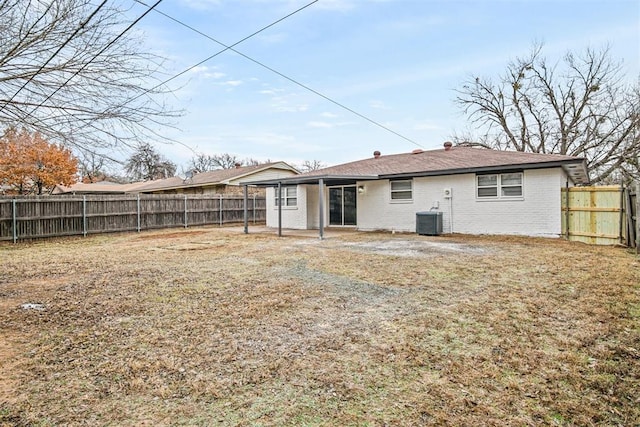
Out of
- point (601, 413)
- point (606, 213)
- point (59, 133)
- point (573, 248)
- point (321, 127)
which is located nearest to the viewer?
point (601, 413)

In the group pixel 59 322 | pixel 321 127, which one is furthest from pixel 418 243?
pixel 321 127

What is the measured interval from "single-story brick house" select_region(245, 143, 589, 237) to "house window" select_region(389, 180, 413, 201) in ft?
0.04

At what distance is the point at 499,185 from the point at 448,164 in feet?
6.11

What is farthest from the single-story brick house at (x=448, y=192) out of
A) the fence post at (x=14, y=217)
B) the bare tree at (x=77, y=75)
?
the fence post at (x=14, y=217)

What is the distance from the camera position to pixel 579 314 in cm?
400

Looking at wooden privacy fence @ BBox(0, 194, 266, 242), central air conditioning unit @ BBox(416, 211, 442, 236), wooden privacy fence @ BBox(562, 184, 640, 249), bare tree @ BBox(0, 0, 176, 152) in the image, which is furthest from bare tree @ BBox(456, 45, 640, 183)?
bare tree @ BBox(0, 0, 176, 152)

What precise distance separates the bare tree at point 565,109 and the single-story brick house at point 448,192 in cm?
767

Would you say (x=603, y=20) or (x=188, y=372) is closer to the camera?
(x=188, y=372)

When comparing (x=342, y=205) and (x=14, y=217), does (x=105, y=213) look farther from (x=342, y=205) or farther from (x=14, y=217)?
(x=342, y=205)

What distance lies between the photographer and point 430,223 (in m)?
12.2

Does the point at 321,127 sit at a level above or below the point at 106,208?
above

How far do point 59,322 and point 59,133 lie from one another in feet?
7.20

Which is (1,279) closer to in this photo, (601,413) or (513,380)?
(513,380)

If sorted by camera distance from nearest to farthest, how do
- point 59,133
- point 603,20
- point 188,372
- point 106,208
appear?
point 188,372
point 59,133
point 603,20
point 106,208
